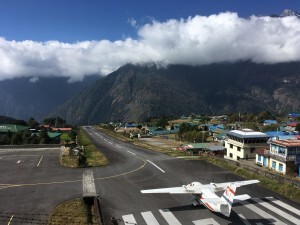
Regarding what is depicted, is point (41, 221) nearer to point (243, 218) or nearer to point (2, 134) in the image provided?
point (243, 218)

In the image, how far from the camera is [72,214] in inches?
1427

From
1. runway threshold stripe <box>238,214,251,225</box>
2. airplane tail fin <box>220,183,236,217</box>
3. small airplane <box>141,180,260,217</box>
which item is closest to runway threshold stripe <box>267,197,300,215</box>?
small airplane <box>141,180,260,217</box>

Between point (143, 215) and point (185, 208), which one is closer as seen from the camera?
point (143, 215)

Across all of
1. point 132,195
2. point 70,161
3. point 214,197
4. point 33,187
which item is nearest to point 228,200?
point 214,197

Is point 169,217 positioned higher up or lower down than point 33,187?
lower down

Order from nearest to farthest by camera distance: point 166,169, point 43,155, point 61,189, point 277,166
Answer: point 61,189
point 166,169
point 277,166
point 43,155

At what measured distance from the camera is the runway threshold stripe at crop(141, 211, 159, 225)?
34.3 meters

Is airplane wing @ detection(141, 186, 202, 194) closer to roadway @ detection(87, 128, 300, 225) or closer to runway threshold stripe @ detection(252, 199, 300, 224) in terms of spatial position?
roadway @ detection(87, 128, 300, 225)

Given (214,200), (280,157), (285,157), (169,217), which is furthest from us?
(280,157)

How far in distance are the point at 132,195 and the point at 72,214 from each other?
31.5 feet

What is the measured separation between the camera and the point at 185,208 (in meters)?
38.8

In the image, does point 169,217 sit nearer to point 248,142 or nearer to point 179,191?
point 179,191

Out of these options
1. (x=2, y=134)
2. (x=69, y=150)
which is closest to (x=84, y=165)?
(x=69, y=150)

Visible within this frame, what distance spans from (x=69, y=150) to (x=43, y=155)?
596 cm
